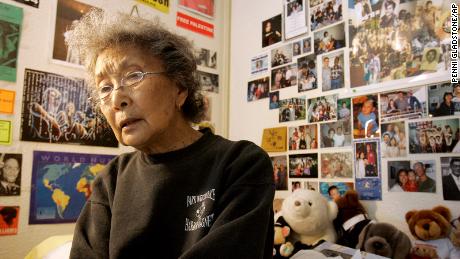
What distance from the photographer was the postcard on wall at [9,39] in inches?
48.5

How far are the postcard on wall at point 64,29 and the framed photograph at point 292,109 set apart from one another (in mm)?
818

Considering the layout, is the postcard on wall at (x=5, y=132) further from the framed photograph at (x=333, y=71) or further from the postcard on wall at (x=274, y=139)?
the framed photograph at (x=333, y=71)

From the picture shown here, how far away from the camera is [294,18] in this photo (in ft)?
4.98

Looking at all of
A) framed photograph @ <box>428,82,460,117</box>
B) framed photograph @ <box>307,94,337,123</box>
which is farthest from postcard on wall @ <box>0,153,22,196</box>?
framed photograph @ <box>428,82,460,117</box>

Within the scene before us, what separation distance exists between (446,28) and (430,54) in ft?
0.27

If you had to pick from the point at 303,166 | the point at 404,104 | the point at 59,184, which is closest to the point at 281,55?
the point at 303,166

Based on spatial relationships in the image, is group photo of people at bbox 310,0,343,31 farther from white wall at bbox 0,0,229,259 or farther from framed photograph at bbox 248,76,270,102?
white wall at bbox 0,0,229,259

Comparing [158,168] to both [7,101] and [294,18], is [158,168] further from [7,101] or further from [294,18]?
[294,18]

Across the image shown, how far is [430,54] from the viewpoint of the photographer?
1075 mm

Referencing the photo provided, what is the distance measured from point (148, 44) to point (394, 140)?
793 millimetres

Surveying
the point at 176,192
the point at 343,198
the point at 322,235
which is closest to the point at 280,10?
the point at 343,198

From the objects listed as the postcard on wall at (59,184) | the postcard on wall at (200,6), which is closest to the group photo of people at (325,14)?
the postcard on wall at (200,6)

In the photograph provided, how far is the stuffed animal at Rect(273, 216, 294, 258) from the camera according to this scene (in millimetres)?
1164

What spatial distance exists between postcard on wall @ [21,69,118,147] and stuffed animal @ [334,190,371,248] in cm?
90
